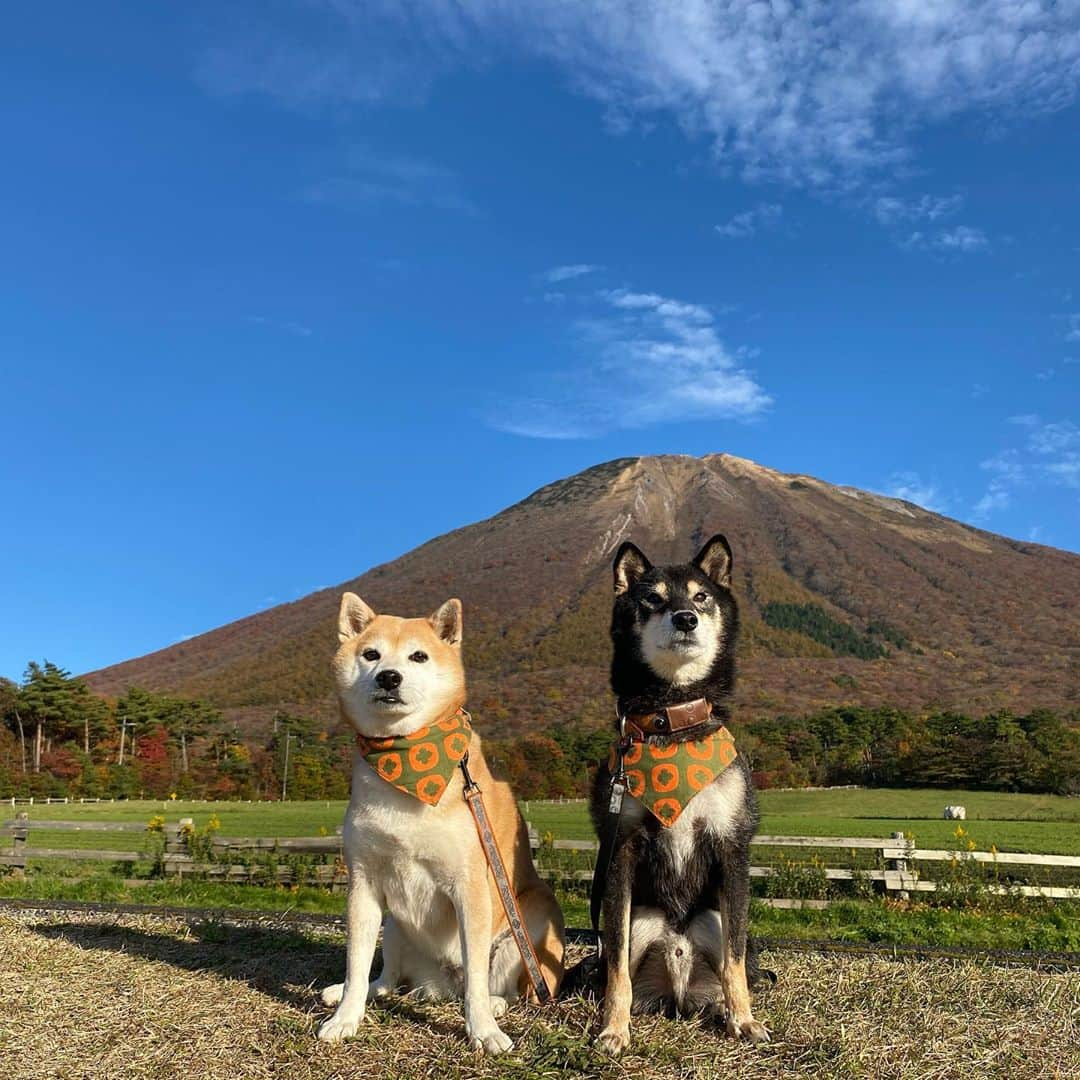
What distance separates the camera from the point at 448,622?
4.15 m

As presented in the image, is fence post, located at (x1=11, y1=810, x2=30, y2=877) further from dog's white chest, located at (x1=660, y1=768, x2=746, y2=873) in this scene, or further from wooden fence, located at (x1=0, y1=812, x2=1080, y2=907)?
dog's white chest, located at (x1=660, y1=768, x2=746, y2=873)

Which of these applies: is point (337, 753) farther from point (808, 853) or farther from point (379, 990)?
point (379, 990)

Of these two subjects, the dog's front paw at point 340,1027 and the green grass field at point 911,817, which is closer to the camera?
the dog's front paw at point 340,1027

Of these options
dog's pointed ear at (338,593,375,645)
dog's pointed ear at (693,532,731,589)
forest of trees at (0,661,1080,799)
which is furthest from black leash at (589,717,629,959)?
forest of trees at (0,661,1080,799)

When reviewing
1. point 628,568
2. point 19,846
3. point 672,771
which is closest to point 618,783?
point 672,771

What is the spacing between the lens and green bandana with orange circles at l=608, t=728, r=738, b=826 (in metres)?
3.74

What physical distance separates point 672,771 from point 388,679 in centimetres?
133

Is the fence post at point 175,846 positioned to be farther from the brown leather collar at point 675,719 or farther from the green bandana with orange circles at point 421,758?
the brown leather collar at point 675,719

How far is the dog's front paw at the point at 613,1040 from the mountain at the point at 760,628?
271 feet

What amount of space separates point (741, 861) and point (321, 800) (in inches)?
2035

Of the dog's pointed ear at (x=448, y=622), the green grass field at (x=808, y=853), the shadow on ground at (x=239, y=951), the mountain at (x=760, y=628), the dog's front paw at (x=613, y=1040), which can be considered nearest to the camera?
the dog's front paw at (x=613, y=1040)

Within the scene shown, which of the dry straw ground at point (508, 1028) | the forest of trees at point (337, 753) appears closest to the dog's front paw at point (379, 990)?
the dry straw ground at point (508, 1028)

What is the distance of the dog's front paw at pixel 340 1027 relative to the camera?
12.5ft

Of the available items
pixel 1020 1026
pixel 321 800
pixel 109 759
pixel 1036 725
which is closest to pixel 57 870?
pixel 1020 1026
